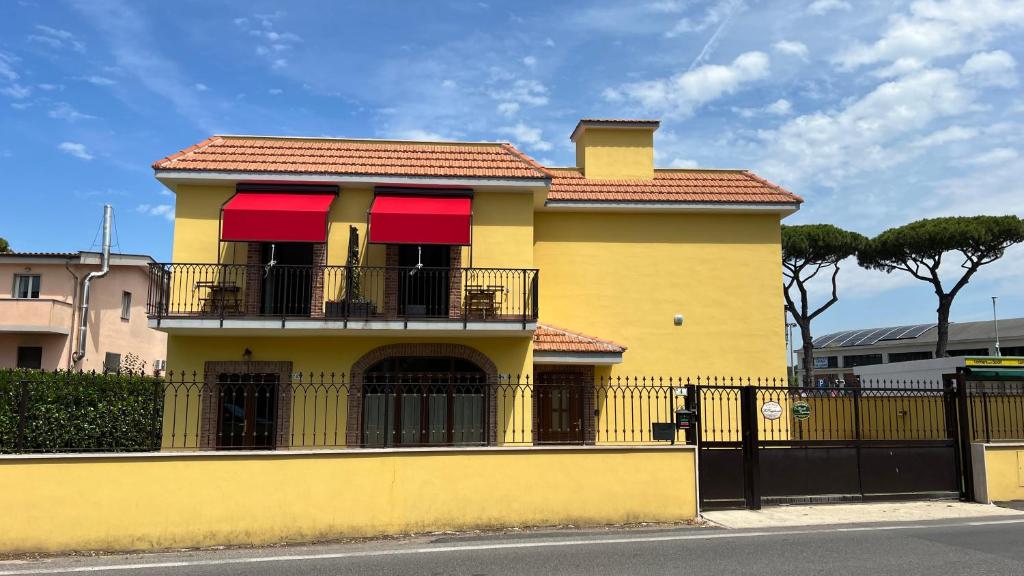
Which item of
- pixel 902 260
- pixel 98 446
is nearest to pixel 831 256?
pixel 902 260

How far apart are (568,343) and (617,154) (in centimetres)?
595

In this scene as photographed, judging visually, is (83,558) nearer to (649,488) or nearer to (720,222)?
(649,488)

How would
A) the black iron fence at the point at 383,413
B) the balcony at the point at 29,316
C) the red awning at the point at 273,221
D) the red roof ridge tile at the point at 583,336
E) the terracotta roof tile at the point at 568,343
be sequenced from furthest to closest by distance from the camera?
the balcony at the point at 29,316
the red roof ridge tile at the point at 583,336
the terracotta roof tile at the point at 568,343
the red awning at the point at 273,221
the black iron fence at the point at 383,413

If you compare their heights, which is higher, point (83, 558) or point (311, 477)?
point (311, 477)

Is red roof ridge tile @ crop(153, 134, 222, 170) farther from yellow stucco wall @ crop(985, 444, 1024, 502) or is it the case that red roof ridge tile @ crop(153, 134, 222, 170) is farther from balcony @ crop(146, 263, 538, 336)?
yellow stucco wall @ crop(985, 444, 1024, 502)

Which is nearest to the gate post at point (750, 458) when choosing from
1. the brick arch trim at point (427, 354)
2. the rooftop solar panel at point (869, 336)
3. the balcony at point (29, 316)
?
the brick arch trim at point (427, 354)

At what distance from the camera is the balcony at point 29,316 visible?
24891 millimetres

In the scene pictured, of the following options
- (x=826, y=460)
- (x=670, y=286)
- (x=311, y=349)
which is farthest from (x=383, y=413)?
(x=826, y=460)

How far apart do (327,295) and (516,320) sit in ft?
13.6

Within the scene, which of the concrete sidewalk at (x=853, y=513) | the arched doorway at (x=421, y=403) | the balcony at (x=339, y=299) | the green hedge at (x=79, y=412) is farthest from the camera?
the green hedge at (x=79, y=412)

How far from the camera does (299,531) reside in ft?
30.1

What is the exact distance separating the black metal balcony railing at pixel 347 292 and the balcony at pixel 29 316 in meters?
13.6

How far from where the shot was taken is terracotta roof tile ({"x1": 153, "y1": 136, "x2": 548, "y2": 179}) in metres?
15.3

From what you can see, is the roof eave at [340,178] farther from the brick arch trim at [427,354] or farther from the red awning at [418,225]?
the brick arch trim at [427,354]
